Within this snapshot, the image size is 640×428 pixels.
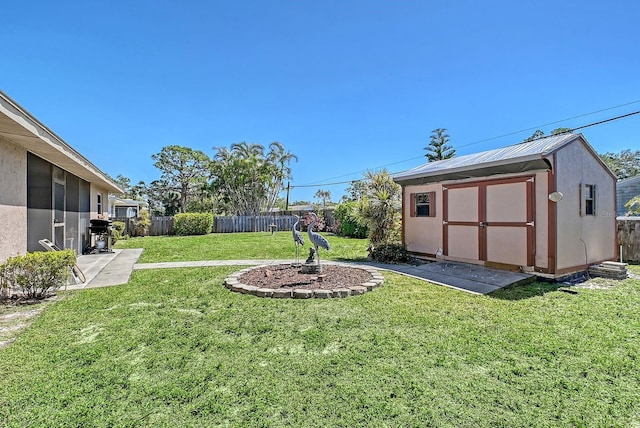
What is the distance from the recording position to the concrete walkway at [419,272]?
5605 millimetres

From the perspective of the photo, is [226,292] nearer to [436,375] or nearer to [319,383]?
[319,383]

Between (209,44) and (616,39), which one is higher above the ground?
(209,44)

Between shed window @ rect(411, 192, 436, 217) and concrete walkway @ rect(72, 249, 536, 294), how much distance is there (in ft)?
4.75

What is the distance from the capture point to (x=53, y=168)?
24.0 feet

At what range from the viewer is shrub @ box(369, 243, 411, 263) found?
830 centimetres

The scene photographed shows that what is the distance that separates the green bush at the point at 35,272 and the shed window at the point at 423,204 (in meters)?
7.82

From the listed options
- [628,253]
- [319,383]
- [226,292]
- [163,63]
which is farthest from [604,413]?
[163,63]

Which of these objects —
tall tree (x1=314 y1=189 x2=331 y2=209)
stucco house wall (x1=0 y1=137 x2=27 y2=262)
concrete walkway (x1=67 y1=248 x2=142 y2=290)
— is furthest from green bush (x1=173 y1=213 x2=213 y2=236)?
tall tree (x1=314 y1=189 x2=331 y2=209)

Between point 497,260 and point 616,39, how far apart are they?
9.06 meters

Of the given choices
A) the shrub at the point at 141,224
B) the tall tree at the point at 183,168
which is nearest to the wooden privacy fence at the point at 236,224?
the shrub at the point at 141,224

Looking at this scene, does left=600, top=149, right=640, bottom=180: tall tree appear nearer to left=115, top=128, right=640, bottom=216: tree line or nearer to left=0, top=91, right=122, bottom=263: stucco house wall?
left=115, top=128, right=640, bottom=216: tree line

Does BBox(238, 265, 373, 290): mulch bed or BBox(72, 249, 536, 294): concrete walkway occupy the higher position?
BBox(238, 265, 373, 290): mulch bed

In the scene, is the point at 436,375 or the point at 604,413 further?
the point at 436,375

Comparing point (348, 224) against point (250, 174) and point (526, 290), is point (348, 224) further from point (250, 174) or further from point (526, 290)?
point (250, 174)
